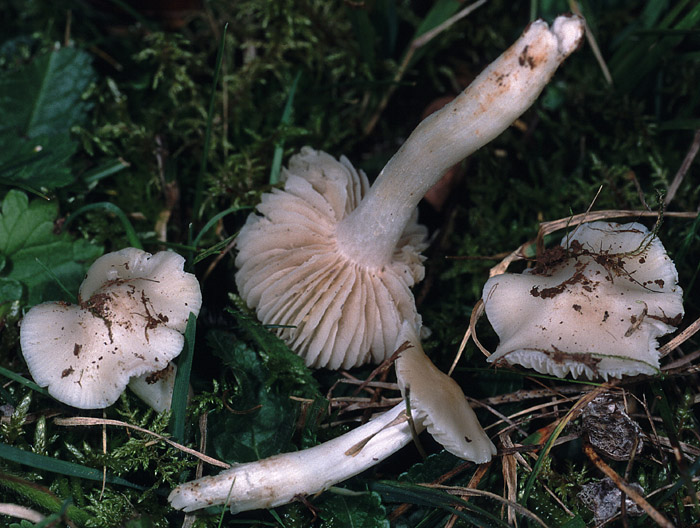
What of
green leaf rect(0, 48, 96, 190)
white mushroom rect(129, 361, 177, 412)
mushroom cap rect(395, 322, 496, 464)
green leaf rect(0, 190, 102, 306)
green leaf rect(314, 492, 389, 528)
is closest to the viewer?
mushroom cap rect(395, 322, 496, 464)

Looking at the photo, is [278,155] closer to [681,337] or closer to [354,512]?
[354,512]

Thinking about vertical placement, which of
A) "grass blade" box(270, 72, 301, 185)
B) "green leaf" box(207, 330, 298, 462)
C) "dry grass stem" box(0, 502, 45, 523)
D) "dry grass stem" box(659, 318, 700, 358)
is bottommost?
"dry grass stem" box(659, 318, 700, 358)

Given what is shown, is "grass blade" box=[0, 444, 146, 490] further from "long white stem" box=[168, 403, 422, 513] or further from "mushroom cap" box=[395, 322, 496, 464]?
"mushroom cap" box=[395, 322, 496, 464]

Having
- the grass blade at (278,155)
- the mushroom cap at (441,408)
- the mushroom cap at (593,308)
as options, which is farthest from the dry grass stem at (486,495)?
the grass blade at (278,155)

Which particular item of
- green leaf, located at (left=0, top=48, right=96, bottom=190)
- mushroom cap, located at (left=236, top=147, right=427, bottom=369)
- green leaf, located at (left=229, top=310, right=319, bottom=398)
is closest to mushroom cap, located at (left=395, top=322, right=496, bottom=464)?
mushroom cap, located at (left=236, top=147, right=427, bottom=369)

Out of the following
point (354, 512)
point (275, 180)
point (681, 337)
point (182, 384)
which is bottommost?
point (681, 337)

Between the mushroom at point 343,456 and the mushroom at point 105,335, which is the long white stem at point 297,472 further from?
the mushroom at point 105,335

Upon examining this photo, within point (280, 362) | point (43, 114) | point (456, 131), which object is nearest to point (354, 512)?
point (280, 362)
